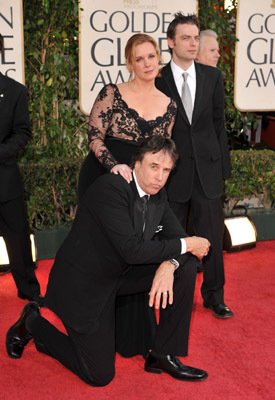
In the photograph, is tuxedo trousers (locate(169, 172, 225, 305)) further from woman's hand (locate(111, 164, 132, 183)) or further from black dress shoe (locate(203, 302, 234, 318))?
woman's hand (locate(111, 164, 132, 183))

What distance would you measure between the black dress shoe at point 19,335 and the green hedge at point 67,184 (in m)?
1.64

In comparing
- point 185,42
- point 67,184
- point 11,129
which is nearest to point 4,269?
point 67,184

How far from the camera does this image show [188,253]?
296 cm

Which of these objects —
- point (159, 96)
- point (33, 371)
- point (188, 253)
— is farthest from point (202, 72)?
point (33, 371)

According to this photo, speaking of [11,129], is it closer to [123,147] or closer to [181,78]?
[123,147]

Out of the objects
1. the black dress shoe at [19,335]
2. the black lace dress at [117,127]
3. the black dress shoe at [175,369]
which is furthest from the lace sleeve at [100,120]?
the black dress shoe at [175,369]

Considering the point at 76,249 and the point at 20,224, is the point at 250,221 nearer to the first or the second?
the point at 20,224

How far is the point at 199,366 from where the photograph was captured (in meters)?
3.11

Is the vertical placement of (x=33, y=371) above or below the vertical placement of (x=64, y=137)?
below

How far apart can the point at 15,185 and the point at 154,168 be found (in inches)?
46.3

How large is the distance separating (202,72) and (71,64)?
65.4 inches

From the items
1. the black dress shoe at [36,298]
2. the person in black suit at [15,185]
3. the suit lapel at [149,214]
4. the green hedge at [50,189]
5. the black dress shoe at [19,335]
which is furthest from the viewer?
the green hedge at [50,189]

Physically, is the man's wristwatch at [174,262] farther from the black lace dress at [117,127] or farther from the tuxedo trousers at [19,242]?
the tuxedo trousers at [19,242]

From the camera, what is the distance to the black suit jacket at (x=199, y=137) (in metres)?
3.53
